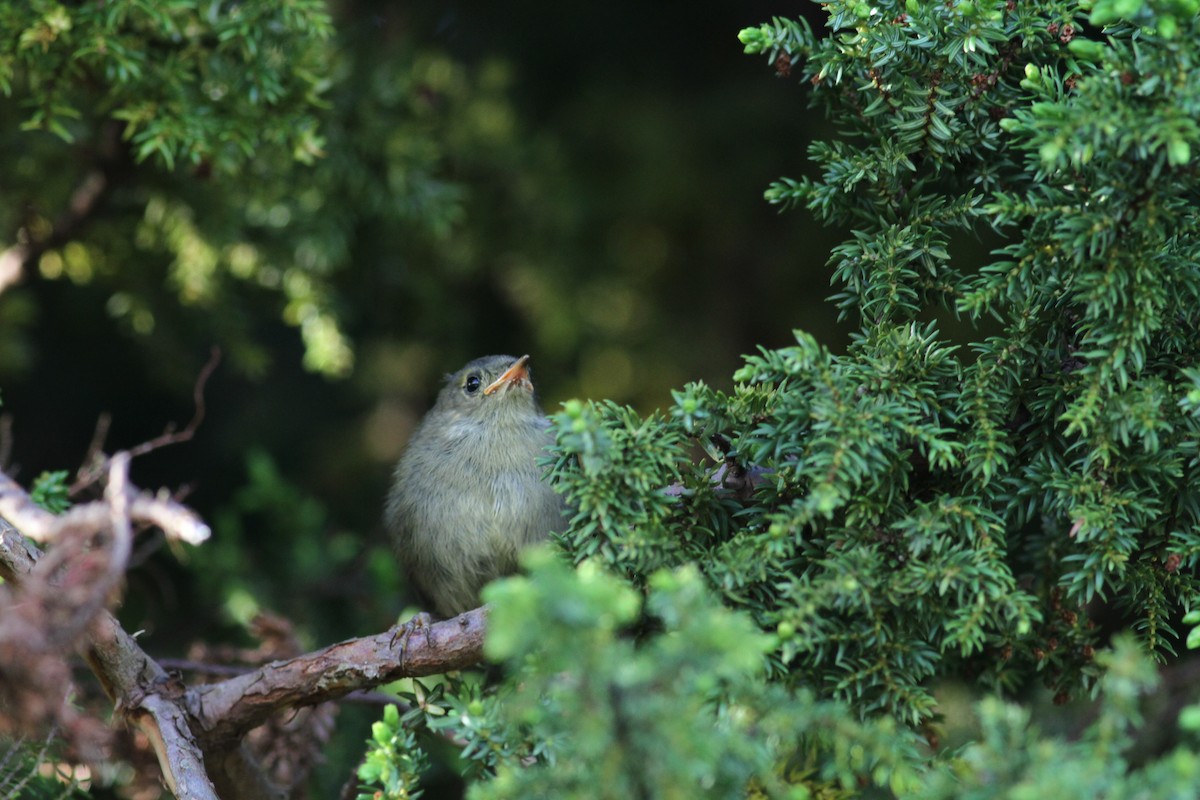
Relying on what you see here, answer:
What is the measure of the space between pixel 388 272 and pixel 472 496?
164cm

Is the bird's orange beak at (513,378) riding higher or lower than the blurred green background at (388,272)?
lower

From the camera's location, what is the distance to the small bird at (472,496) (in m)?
3.54

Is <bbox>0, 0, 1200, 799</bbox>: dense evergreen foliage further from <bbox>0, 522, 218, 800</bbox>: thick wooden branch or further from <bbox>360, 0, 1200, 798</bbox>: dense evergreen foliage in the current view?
<bbox>0, 522, 218, 800</bbox>: thick wooden branch

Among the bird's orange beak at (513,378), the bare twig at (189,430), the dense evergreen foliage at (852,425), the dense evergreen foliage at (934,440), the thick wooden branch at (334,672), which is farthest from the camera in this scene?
the bird's orange beak at (513,378)

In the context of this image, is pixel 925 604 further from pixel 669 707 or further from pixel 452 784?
pixel 452 784

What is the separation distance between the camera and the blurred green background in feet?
13.8

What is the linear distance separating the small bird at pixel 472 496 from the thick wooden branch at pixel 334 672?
0.74 meters

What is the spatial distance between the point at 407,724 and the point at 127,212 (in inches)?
97.6

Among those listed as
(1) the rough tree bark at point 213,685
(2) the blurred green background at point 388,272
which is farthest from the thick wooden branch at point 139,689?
(2) the blurred green background at point 388,272

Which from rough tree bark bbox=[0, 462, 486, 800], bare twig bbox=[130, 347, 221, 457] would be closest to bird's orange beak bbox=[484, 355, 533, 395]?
bare twig bbox=[130, 347, 221, 457]

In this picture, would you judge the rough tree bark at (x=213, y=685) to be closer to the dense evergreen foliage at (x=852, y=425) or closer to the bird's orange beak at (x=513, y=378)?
the dense evergreen foliage at (x=852, y=425)

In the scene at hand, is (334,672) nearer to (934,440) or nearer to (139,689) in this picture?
(139,689)

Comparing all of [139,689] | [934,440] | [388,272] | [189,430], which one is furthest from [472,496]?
[934,440]

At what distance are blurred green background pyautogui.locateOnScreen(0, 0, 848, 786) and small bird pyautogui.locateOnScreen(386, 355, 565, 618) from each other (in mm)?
618
